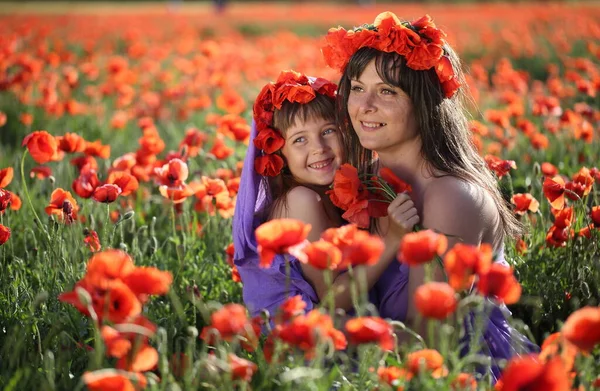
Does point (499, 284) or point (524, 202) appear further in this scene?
point (524, 202)

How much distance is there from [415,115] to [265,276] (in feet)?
2.50

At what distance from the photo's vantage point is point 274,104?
2941 millimetres

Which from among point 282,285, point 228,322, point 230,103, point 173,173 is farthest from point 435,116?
point 230,103

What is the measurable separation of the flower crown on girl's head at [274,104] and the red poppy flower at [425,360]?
4.09 ft

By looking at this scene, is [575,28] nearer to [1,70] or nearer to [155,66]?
[155,66]

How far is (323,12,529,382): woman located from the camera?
267 cm

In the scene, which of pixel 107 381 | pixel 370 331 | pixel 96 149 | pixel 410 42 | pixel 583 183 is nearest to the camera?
pixel 107 381

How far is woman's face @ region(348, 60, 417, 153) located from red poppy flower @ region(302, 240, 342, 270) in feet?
2.96

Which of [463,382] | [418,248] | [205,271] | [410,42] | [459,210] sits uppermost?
[410,42]

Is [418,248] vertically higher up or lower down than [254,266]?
higher up

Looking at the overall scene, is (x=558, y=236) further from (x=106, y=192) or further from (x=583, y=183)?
(x=106, y=192)

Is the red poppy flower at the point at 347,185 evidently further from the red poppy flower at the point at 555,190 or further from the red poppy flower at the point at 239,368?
the red poppy flower at the point at 239,368

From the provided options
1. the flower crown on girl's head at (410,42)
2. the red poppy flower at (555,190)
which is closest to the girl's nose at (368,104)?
the flower crown on girl's head at (410,42)

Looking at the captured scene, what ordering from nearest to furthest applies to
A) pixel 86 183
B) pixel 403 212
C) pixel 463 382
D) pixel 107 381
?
pixel 107 381 < pixel 463 382 < pixel 403 212 < pixel 86 183
